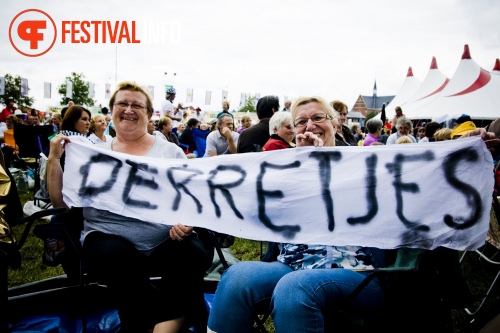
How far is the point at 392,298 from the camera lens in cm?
176

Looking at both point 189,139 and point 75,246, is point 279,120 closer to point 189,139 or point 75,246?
point 75,246

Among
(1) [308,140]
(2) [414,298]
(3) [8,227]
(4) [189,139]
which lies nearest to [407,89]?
(4) [189,139]

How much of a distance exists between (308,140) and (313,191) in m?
0.33

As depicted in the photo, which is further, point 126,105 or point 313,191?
point 126,105

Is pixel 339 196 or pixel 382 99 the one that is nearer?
pixel 339 196

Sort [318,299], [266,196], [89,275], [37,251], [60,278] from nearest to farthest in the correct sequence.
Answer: [318,299] → [266,196] → [89,275] → [60,278] → [37,251]

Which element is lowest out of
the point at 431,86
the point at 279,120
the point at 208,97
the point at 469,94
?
the point at 279,120

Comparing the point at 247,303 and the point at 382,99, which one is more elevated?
the point at 382,99

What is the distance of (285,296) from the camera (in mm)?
1703

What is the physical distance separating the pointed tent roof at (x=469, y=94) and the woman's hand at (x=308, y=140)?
17517 millimetres

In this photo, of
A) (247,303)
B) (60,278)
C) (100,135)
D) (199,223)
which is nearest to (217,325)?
(247,303)

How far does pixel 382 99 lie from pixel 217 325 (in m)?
96.6

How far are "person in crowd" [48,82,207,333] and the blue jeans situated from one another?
1.97 ft

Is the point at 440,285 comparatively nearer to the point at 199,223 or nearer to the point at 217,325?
the point at 217,325
